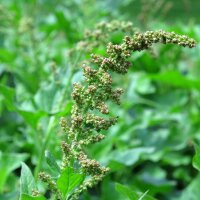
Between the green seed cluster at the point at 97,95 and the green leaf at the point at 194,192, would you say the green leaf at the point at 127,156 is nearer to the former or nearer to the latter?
the green leaf at the point at 194,192

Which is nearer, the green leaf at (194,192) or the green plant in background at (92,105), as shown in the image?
the green plant in background at (92,105)

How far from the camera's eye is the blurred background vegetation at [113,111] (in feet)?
7.16

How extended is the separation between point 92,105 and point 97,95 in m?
0.02

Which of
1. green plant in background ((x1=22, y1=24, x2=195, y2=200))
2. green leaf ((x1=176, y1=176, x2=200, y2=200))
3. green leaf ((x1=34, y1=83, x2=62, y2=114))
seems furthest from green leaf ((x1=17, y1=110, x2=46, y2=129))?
green plant in background ((x1=22, y1=24, x2=195, y2=200))

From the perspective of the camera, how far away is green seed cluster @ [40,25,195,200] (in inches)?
47.4

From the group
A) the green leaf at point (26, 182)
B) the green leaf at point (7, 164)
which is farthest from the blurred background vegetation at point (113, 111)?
the green leaf at point (26, 182)

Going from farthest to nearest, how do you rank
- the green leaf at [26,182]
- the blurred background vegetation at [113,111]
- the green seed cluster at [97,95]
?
the blurred background vegetation at [113,111]
the green leaf at [26,182]
the green seed cluster at [97,95]

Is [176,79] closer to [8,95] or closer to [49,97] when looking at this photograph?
[49,97]

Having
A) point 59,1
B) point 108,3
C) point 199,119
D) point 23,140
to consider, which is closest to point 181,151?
point 199,119

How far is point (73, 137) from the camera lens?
128 cm

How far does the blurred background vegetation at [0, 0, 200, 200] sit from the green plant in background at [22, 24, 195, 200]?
0.61m

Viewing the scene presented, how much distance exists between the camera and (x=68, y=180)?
127 cm

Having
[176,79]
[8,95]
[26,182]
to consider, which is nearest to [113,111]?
[176,79]

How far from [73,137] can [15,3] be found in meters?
2.77
